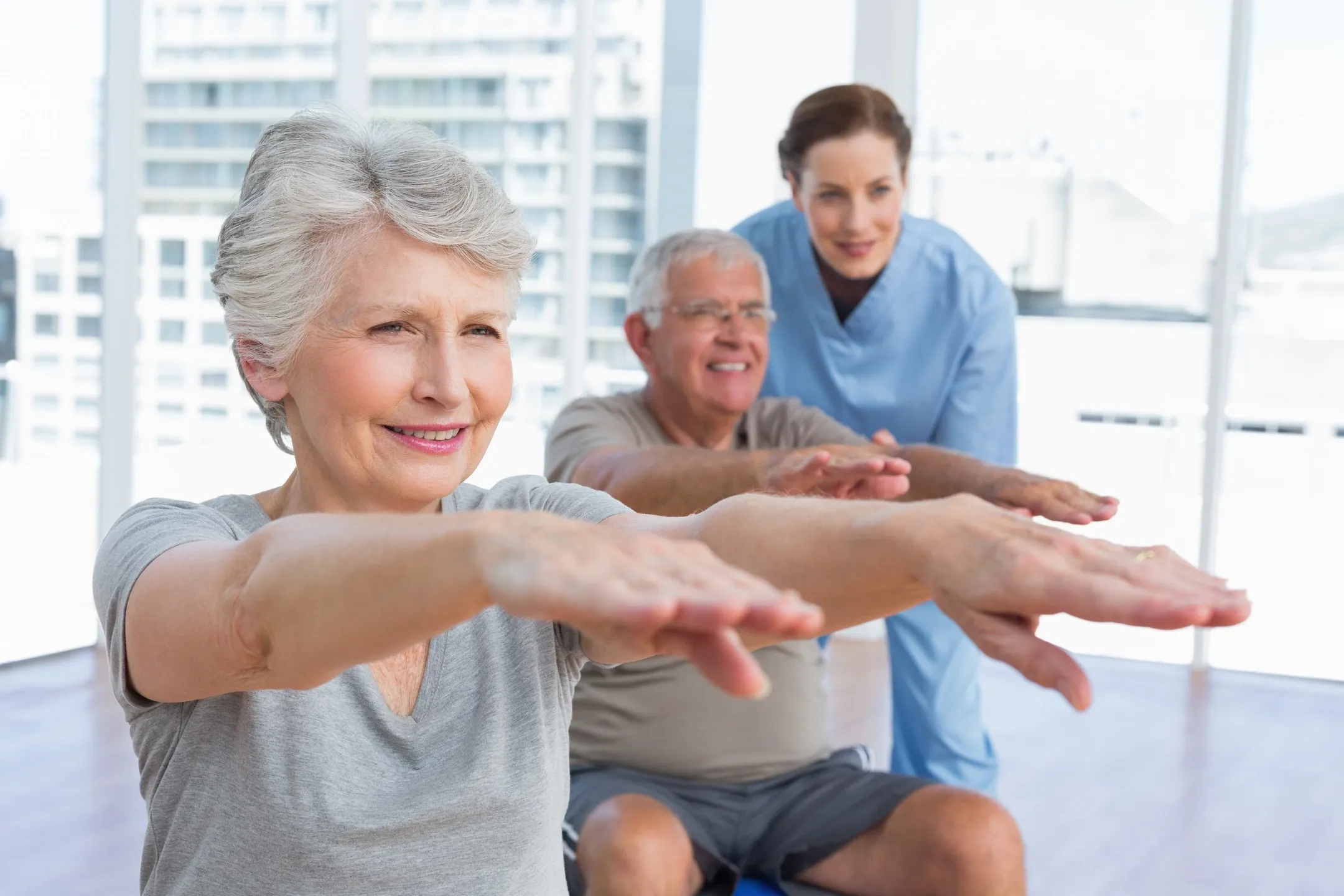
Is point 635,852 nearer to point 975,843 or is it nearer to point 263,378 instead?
point 975,843

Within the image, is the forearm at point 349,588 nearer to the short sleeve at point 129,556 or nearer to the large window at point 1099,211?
the short sleeve at point 129,556

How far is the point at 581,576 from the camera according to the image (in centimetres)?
61

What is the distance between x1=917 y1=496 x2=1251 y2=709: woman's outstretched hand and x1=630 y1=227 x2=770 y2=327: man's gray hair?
1.45 meters

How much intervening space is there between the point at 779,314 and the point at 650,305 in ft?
1.90

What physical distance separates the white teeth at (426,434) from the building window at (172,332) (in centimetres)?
340

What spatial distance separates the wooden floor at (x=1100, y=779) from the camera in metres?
2.63

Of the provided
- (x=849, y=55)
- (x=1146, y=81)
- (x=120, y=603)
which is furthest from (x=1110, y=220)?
(x=120, y=603)

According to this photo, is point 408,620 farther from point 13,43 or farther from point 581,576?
point 13,43

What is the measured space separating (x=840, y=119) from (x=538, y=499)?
1530mm

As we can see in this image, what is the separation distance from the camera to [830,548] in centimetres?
89

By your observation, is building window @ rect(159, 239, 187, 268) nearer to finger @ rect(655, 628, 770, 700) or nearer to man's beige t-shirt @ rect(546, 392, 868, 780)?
man's beige t-shirt @ rect(546, 392, 868, 780)

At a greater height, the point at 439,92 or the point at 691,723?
the point at 439,92

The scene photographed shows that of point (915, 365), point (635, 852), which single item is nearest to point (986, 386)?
point (915, 365)

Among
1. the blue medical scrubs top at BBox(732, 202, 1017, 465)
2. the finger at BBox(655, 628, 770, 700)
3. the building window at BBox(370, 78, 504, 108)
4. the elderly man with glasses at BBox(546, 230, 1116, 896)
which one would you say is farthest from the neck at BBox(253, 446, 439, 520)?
the building window at BBox(370, 78, 504, 108)
